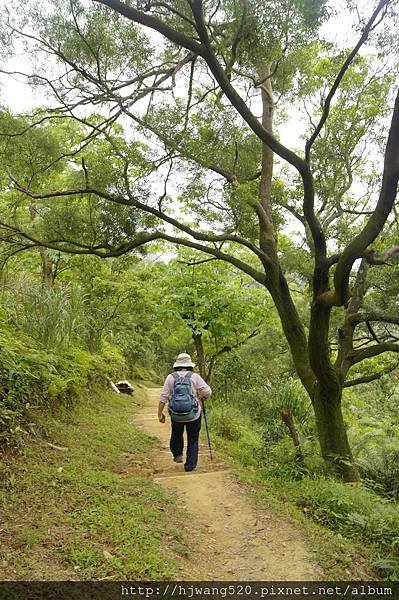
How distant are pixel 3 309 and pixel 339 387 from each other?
5.24 meters

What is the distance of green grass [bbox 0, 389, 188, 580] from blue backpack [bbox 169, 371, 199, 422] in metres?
0.84

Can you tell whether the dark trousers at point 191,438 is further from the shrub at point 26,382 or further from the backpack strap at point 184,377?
the shrub at point 26,382

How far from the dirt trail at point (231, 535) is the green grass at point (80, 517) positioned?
24cm

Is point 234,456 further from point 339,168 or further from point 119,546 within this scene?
point 339,168

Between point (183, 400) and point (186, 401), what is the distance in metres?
0.04

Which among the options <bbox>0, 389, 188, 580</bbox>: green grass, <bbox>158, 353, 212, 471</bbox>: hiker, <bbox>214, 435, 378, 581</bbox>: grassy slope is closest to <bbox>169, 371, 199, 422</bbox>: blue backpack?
<bbox>158, 353, 212, 471</bbox>: hiker

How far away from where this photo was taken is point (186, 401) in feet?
17.2

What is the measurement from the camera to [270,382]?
1283 centimetres

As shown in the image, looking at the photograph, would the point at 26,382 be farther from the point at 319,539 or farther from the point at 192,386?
the point at 319,539

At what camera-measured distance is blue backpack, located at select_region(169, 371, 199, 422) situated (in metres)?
5.24

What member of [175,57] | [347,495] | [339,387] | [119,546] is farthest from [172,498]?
[175,57]

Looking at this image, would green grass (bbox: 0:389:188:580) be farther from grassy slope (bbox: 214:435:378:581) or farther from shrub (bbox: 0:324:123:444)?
grassy slope (bbox: 214:435:378:581)

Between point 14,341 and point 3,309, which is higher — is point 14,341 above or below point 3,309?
below

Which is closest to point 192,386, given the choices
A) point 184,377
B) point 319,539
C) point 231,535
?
point 184,377
